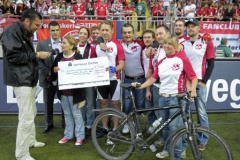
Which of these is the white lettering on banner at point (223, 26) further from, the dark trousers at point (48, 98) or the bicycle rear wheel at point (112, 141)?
the bicycle rear wheel at point (112, 141)

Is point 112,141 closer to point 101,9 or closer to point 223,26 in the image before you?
point 223,26

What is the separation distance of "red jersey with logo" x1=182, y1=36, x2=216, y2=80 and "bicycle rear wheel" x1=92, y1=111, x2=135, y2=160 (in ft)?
4.04

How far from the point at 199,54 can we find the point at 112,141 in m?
1.74

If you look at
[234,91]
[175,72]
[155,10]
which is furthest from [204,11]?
[175,72]

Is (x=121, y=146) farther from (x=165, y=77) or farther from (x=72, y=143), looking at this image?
(x=165, y=77)

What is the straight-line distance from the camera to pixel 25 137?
438cm

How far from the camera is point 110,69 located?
4.90m

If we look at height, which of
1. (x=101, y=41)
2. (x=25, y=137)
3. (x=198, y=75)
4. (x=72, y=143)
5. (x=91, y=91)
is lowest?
(x=72, y=143)

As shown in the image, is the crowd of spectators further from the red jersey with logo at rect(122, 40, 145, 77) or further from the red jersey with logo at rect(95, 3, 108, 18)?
the red jersey with logo at rect(122, 40, 145, 77)

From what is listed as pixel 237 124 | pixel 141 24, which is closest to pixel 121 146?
pixel 237 124

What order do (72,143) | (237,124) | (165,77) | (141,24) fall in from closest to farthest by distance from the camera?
(165,77)
(72,143)
(237,124)
(141,24)

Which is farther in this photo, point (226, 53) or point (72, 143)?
point (226, 53)

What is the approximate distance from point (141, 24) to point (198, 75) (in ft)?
24.8

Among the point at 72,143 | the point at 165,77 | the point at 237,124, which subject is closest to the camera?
the point at 165,77
